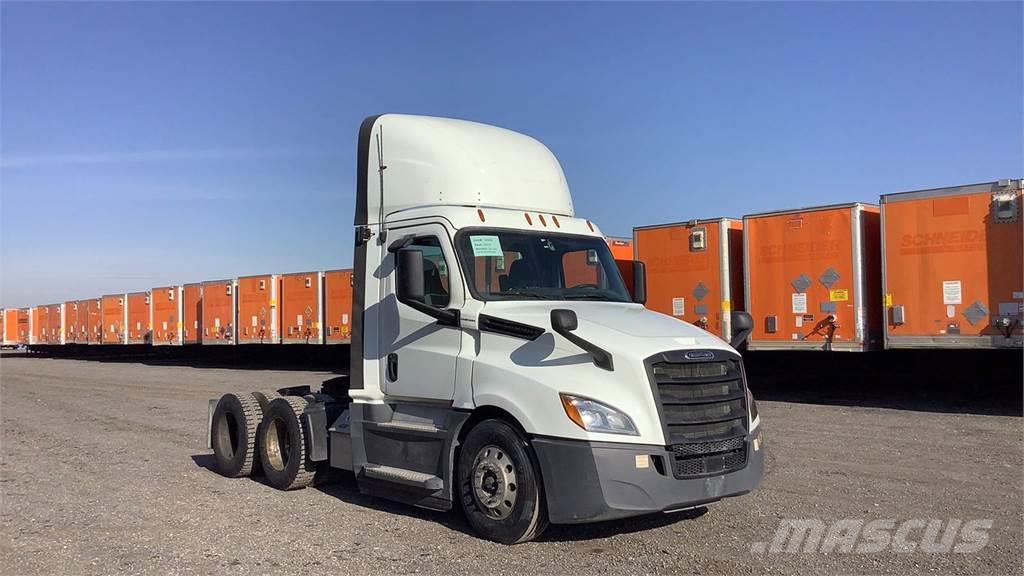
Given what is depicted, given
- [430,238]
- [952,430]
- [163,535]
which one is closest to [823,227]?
[952,430]

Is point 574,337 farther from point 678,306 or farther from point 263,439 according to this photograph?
point 678,306

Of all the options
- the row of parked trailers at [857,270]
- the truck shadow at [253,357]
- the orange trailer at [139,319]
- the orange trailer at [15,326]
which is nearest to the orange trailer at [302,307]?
the truck shadow at [253,357]

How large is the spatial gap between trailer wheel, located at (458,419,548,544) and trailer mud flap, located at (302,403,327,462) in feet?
7.23

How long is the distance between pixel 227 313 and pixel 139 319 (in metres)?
9.61

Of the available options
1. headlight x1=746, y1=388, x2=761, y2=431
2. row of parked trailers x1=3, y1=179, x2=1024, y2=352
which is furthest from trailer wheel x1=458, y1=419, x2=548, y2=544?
row of parked trailers x1=3, y1=179, x2=1024, y2=352

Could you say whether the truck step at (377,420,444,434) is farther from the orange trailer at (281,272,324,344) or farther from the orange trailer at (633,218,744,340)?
the orange trailer at (281,272,324,344)

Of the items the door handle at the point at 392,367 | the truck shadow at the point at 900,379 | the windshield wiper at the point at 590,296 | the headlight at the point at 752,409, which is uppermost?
the windshield wiper at the point at 590,296

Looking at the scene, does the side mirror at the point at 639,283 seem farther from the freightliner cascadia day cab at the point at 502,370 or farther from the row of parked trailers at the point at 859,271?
the row of parked trailers at the point at 859,271

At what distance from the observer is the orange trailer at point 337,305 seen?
1092 inches

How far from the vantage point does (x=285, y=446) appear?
28.8 feet

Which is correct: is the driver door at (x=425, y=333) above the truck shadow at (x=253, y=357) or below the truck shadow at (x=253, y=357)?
above

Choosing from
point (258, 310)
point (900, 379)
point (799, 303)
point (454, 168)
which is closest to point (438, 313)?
point (454, 168)

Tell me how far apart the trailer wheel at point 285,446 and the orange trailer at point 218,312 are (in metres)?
25.1
